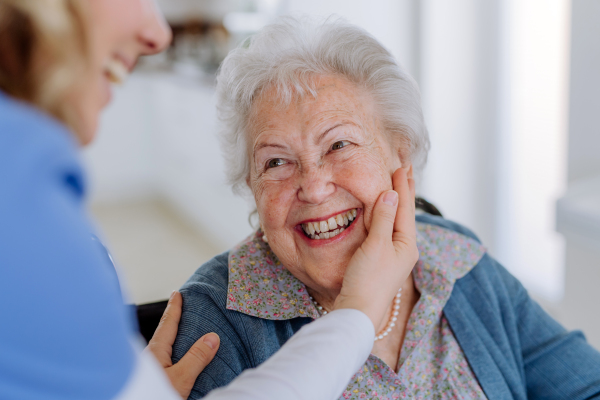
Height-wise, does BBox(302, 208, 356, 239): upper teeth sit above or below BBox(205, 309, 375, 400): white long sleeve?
below

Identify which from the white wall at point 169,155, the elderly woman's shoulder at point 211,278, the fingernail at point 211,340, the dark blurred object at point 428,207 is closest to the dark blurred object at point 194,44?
the white wall at point 169,155

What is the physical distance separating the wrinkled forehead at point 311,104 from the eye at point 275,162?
71 mm

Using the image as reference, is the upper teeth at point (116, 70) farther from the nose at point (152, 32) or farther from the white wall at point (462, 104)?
the white wall at point (462, 104)

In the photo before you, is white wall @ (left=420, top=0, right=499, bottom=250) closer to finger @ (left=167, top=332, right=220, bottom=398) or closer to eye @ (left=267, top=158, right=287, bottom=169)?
eye @ (left=267, top=158, right=287, bottom=169)

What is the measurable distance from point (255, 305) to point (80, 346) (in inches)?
31.7

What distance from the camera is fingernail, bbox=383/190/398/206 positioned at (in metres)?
1.22

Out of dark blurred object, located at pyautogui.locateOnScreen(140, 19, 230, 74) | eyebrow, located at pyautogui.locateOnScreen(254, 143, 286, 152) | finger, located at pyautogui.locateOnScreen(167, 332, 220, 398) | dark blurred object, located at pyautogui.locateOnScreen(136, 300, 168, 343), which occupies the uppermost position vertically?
eyebrow, located at pyautogui.locateOnScreen(254, 143, 286, 152)

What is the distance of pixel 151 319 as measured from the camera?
4.58 ft

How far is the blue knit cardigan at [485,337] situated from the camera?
1.23 meters

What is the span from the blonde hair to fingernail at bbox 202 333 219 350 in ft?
2.42

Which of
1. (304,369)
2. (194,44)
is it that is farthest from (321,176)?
(194,44)

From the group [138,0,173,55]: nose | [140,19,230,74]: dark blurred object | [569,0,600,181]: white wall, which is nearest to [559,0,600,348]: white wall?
[569,0,600,181]: white wall

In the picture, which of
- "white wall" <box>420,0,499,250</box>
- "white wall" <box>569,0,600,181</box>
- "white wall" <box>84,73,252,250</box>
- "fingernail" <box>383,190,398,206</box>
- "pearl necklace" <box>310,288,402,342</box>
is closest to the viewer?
"fingernail" <box>383,190,398,206</box>

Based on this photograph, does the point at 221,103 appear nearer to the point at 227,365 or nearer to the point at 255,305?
the point at 255,305
